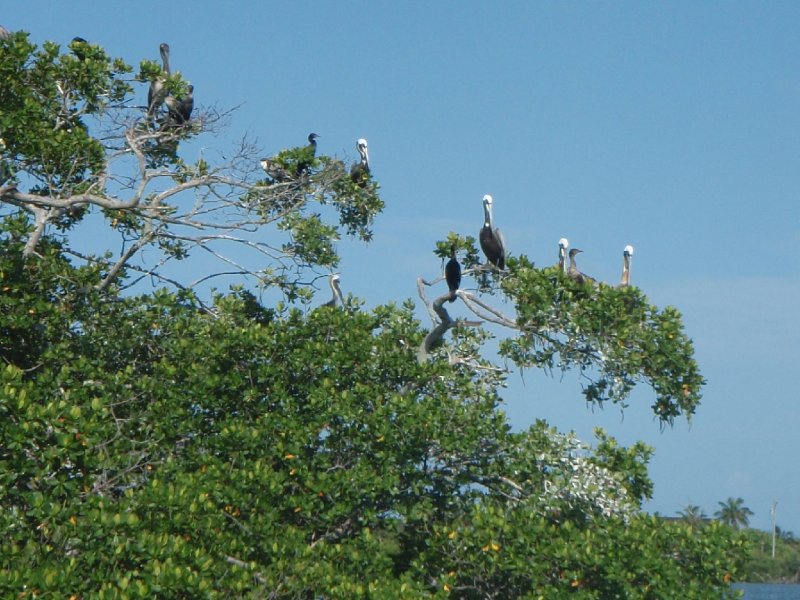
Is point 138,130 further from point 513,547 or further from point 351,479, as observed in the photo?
point 513,547

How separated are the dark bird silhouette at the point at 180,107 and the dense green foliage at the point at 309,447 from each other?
1427 millimetres

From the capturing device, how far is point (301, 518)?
778cm

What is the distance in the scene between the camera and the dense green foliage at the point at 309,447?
6742 millimetres

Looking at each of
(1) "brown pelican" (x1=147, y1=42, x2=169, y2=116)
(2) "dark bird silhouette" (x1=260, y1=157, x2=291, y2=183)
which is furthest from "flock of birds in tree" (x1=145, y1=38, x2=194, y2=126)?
(2) "dark bird silhouette" (x1=260, y1=157, x2=291, y2=183)

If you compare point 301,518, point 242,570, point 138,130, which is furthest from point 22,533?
point 138,130

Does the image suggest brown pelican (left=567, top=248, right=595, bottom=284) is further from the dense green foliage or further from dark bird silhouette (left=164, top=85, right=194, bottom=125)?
dark bird silhouette (left=164, top=85, right=194, bottom=125)

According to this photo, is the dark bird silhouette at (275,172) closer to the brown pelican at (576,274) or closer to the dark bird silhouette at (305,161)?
the dark bird silhouette at (305,161)

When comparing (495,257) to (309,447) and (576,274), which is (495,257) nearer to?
(576,274)

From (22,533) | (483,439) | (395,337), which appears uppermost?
(395,337)

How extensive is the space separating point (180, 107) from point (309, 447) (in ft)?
15.2

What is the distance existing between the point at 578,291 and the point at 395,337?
4.95 ft

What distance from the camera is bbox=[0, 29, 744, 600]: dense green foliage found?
6742 mm

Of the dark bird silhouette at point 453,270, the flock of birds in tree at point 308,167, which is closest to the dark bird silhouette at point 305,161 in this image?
the flock of birds in tree at point 308,167

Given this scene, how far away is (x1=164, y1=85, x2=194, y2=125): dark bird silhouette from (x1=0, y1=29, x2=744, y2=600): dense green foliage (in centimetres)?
143
